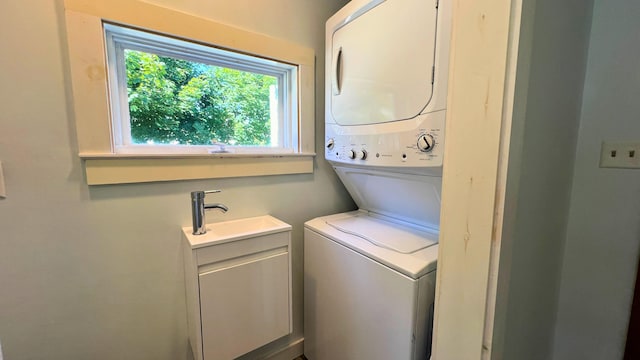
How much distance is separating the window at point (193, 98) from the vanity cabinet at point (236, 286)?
18.4 inches

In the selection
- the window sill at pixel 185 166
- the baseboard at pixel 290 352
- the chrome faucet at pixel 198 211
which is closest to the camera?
the window sill at pixel 185 166

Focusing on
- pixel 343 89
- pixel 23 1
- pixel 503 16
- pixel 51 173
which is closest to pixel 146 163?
pixel 51 173

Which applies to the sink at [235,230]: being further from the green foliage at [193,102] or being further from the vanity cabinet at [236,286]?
the green foliage at [193,102]

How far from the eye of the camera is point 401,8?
39.9 inches

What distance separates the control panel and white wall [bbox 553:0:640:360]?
2.14ft

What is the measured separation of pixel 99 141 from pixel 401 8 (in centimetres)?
132

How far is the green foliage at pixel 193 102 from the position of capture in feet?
3.86

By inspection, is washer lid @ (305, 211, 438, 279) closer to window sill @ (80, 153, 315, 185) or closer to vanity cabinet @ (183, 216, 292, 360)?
vanity cabinet @ (183, 216, 292, 360)

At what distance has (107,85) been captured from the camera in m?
1.01

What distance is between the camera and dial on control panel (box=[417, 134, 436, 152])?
3.07 feet

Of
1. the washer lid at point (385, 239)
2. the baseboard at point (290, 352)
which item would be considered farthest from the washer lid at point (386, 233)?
the baseboard at point (290, 352)

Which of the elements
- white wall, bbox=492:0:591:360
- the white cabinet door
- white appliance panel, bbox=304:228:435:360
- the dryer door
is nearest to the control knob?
the dryer door

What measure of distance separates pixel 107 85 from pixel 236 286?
3.27 ft

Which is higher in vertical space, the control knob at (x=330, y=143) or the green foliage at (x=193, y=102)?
the green foliage at (x=193, y=102)
